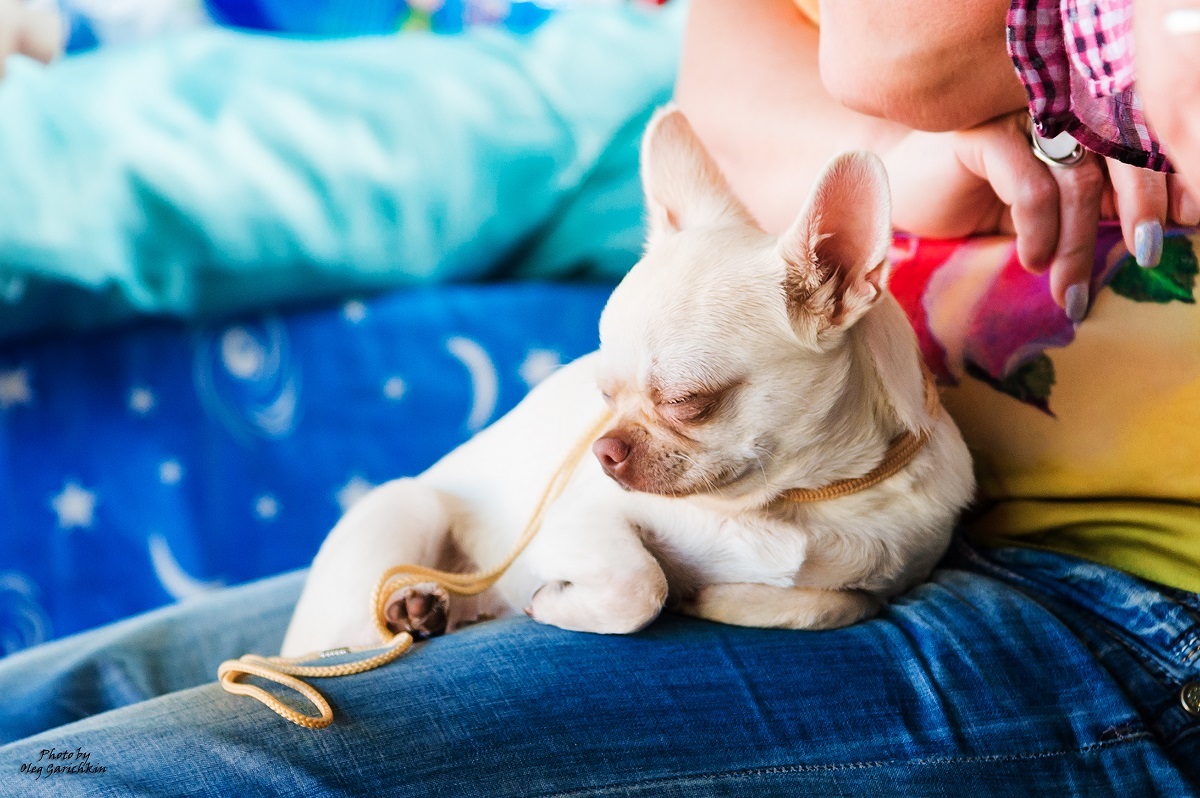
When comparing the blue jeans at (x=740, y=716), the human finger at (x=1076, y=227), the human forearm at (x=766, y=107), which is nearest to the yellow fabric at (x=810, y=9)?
the human forearm at (x=766, y=107)

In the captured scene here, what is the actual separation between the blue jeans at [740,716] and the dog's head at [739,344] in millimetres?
159

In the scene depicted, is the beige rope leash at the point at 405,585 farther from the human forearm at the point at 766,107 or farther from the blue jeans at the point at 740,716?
the human forearm at the point at 766,107

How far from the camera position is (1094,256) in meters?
0.97

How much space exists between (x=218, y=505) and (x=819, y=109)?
1229mm

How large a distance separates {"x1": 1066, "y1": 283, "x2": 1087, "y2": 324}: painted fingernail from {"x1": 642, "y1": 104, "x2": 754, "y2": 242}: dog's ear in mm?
311

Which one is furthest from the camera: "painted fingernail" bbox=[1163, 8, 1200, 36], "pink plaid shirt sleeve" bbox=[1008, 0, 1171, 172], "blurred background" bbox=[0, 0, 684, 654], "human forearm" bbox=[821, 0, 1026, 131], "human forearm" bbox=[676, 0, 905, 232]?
"blurred background" bbox=[0, 0, 684, 654]

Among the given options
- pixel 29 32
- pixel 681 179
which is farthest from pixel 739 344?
pixel 29 32

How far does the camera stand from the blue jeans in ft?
2.45

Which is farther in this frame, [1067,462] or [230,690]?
[1067,462]

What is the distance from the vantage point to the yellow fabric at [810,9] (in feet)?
3.95

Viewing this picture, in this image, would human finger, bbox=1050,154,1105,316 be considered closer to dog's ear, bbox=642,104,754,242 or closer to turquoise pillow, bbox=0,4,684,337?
dog's ear, bbox=642,104,754,242

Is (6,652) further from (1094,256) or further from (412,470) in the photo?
(1094,256)

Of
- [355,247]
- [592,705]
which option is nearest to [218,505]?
[355,247]

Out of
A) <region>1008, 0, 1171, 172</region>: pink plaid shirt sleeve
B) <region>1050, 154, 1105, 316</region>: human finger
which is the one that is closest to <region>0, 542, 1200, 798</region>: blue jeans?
<region>1050, 154, 1105, 316</region>: human finger
